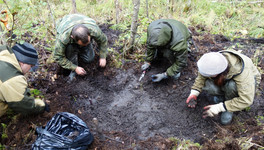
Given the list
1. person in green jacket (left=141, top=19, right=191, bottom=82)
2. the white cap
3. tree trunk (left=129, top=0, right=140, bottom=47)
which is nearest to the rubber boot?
the white cap

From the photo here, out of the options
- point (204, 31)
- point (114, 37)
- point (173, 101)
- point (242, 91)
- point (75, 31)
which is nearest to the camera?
point (242, 91)

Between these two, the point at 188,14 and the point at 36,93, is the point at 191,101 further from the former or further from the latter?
the point at 188,14

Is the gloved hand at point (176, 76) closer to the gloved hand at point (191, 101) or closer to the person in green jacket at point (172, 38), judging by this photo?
the person in green jacket at point (172, 38)

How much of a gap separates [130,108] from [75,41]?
1.42 m

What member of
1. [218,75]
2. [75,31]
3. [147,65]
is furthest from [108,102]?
[218,75]

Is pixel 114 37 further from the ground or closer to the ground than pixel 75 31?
Answer: closer to the ground

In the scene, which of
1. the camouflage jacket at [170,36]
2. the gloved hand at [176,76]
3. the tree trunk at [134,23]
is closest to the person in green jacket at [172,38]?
the camouflage jacket at [170,36]

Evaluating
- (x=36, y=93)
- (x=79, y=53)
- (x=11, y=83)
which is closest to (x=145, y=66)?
(x=79, y=53)

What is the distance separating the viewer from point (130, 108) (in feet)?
9.18

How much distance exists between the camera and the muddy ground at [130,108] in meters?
2.14

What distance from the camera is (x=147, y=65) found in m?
3.31

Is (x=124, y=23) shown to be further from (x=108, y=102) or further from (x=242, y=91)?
(x=242, y=91)

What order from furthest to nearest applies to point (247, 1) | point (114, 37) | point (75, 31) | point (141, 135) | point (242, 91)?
point (247, 1) → point (114, 37) → point (75, 31) → point (141, 135) → point (242, 91)

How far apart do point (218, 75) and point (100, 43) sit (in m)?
2.06
